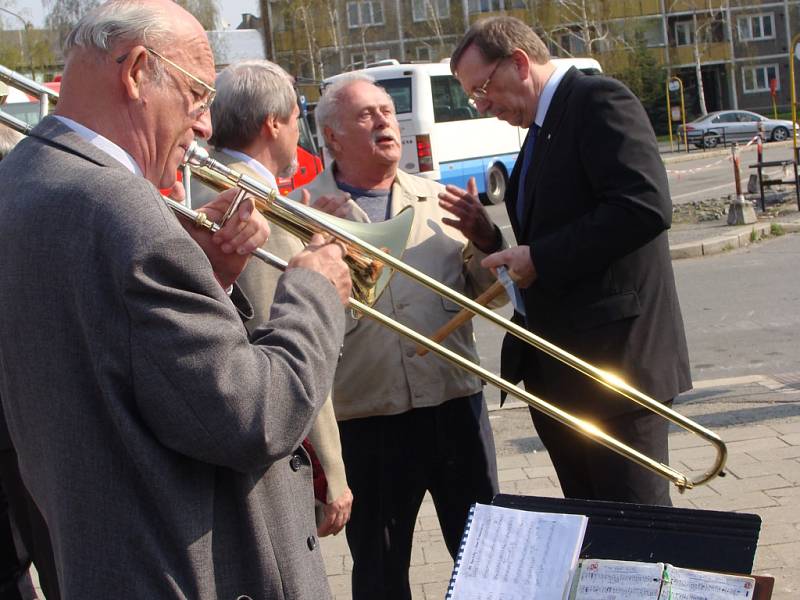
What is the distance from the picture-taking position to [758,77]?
56156 millimetres

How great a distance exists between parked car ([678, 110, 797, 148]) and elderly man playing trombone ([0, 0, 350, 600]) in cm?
3539

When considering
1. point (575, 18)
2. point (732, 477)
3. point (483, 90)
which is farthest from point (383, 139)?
point (575, 18)

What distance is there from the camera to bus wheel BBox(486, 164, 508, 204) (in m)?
19.4

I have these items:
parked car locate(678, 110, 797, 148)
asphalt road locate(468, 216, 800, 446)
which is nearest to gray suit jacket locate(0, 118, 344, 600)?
asphalt road locate(468, 216, 800, 446)

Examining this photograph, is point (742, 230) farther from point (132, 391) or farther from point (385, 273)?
point (132, 391)

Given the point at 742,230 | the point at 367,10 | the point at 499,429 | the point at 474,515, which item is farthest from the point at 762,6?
the point at 474,515

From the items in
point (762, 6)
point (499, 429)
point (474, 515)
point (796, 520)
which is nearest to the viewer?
point (474, 515)

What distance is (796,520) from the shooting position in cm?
407

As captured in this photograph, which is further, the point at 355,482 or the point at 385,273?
the point at 355,482

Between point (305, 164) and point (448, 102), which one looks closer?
point (305, 164)

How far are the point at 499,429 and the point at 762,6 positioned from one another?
56649mm

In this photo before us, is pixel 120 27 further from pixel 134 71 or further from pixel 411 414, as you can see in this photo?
pixel 411 414

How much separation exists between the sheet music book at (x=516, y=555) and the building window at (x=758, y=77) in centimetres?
5817

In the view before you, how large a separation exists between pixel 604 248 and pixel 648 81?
162 ft
